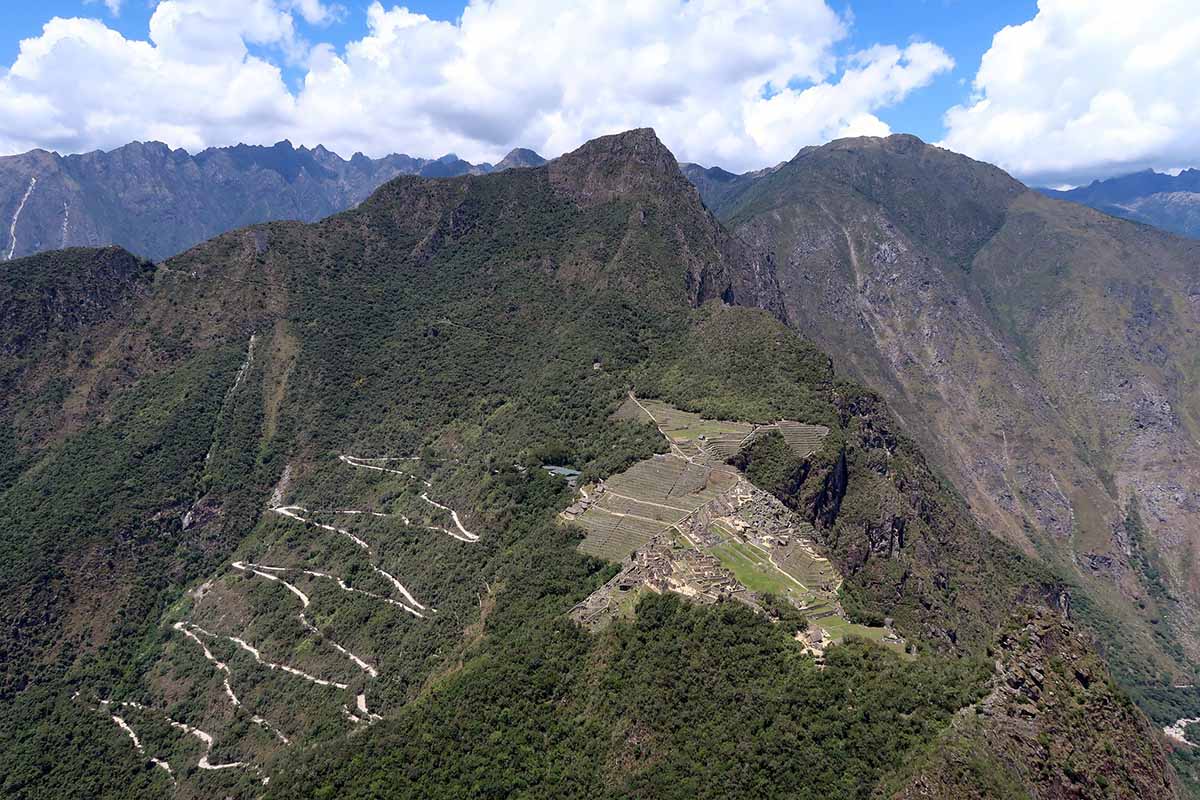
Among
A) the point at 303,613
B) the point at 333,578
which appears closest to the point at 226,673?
the point at 303,613

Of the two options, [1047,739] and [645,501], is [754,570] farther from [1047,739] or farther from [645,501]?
[1047,739]

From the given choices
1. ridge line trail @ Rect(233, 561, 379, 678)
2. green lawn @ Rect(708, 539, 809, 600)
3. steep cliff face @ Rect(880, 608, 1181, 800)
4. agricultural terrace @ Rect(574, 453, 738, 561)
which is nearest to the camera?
steep cliff face @ Rect(880, 608, 1181, 800)

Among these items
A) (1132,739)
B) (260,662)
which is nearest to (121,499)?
(260,662)

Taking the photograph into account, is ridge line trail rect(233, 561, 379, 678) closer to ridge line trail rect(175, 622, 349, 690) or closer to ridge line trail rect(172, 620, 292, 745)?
ridge line trail rect(175, 622, 349, 690)

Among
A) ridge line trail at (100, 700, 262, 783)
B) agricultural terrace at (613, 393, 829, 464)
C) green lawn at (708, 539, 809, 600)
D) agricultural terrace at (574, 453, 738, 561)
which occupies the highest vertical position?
agricultural terrace at (613, 393, 829, 464)

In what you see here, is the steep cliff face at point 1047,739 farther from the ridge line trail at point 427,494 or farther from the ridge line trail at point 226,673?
the ridge line trail at point 226,673

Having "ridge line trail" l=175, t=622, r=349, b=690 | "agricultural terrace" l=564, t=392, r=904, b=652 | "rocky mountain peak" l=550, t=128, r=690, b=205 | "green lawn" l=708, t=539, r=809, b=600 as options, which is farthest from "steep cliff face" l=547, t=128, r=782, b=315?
"ridge line trail" l=175, t=622, r=349, b=690
